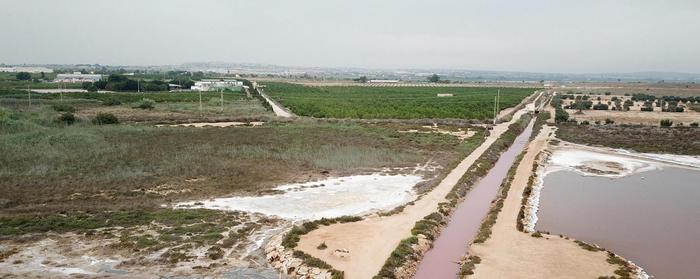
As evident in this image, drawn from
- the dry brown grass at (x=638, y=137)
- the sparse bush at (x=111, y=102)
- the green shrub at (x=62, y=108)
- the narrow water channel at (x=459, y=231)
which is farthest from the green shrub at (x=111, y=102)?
the dry brown grass at (x=638, y=137)

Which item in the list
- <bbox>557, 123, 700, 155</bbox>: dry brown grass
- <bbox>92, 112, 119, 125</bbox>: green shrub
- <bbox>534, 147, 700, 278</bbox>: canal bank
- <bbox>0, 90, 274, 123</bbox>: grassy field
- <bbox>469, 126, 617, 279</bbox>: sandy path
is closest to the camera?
<bbox>469, 126, 617, 279</bbox>: sandy path

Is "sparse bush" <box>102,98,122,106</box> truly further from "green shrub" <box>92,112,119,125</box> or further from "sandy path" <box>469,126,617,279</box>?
"sandy path" <box>469,126,617,279</box>

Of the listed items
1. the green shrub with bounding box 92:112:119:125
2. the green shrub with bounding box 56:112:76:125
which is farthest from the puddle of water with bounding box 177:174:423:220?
the green shrub with bounding box 56:112:76:125

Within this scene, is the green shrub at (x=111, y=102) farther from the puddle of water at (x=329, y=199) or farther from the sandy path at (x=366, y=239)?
the sandy path at (x=366, y=239)

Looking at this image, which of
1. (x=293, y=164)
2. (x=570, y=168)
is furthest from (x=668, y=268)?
→ (x=293, y=164)

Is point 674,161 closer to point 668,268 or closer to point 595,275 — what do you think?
point 668,268

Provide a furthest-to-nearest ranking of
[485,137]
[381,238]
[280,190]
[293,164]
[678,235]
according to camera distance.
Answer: [485,137] < [293,164] < [280,190] < [678,235] < [381,238]
